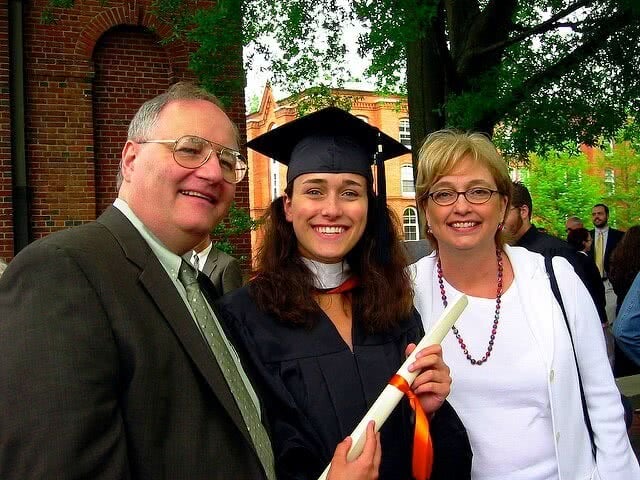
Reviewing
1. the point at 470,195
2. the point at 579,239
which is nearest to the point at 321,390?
the point at 470,195

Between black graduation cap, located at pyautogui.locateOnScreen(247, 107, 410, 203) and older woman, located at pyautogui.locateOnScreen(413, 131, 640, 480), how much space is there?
18cm

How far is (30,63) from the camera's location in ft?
26.7

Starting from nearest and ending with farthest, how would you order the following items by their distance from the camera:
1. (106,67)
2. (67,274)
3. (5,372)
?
1. (5,372)
2. (67,274)
3. (106,67)

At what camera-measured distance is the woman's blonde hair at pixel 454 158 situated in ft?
8.25

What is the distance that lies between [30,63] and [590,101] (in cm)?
699

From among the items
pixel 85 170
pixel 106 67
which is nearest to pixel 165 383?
pixel 85 170

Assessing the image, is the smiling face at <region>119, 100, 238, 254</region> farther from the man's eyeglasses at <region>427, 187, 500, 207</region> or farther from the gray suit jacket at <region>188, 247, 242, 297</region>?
the gray suit jacket at <region>188, 247, 242, 297</region>

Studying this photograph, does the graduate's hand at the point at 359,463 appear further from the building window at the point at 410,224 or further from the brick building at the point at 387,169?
the building window at the point at 410,224

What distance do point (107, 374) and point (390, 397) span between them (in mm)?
776

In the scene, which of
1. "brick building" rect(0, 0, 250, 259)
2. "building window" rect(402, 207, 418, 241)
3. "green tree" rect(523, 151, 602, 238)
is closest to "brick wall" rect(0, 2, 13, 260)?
"brick building" rect(0, 0, 250, 259)

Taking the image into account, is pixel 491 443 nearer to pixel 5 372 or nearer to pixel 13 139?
pixel 5 372

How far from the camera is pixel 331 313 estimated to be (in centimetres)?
232

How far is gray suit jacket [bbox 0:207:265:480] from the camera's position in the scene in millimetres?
1324

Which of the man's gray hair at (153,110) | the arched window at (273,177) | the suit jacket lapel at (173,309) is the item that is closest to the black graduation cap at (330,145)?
the man's gray hair at (153,110)
